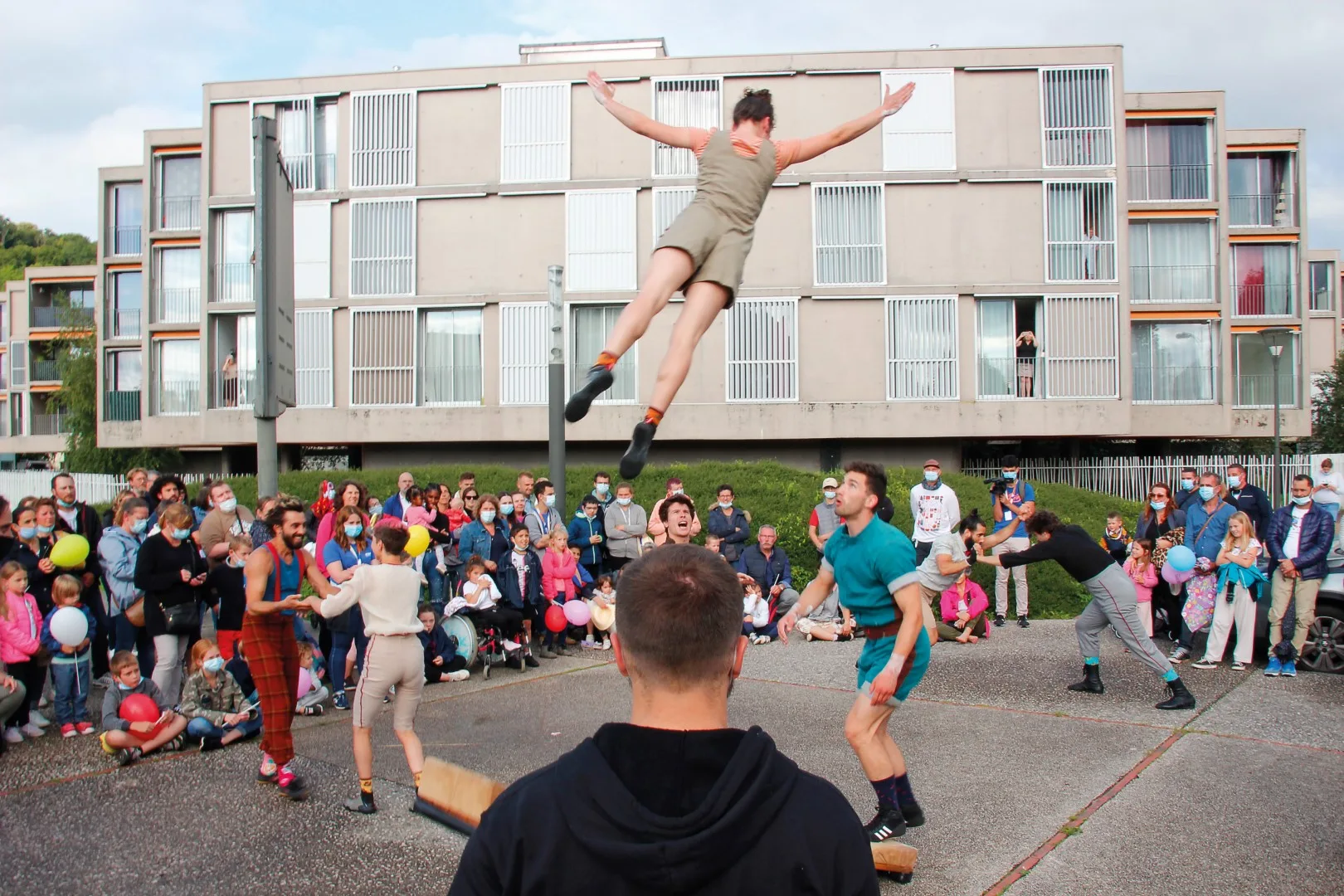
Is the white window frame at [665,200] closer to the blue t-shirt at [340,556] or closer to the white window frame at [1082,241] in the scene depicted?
the white window frame at [1082,241]

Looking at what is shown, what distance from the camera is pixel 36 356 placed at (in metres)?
50.4

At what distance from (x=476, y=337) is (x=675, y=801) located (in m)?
23.5

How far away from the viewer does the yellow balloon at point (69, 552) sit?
8086 mm

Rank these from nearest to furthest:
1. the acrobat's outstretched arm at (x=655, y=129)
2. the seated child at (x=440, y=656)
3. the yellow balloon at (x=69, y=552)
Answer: the acrobat's outstretched arm at (x=655, y=129), the yellow balloon at (x=69, y=552), the seated child at (x=440, y=656)

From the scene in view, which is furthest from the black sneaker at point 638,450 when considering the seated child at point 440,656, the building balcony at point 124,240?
the building balcony at point 124,240

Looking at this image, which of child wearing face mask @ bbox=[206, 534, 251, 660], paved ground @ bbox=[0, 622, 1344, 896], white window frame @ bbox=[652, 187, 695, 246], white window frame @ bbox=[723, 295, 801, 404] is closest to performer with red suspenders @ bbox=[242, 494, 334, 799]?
paved ground @ bbox=[0, 622, 1344, 896]

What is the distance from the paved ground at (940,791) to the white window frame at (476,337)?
621 inches

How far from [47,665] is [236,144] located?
68.5 ft

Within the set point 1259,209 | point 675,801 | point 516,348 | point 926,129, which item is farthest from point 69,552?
point 1259,209

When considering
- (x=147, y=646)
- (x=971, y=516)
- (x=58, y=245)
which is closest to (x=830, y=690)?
(x=971, y=516)

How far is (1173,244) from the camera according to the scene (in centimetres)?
2759

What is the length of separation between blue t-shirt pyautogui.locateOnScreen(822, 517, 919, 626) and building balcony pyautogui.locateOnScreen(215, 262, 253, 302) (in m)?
23.9

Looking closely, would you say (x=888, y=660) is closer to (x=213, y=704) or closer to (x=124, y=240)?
(x=213, y=704)

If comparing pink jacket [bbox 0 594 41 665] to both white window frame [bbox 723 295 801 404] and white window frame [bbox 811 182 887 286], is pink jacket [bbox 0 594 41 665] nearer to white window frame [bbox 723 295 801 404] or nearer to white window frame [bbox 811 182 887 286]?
white window frame [bbox 723 295 801 404]
